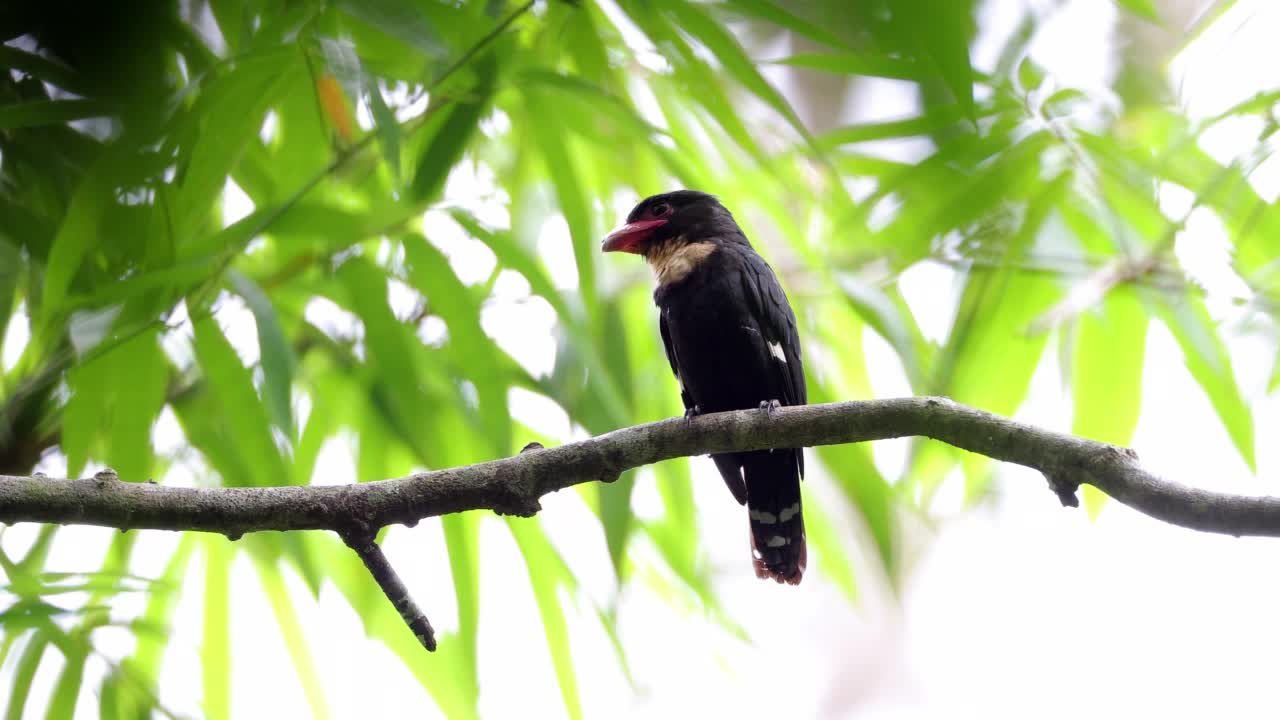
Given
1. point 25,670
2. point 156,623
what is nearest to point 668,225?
point 156,623

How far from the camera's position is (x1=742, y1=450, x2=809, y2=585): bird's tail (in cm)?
305

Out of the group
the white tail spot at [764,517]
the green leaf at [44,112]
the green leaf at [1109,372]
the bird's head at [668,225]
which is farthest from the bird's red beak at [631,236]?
the green leaf at [44,112]

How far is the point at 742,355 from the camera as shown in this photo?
9.61 feet

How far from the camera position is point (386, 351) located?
248 centimetres

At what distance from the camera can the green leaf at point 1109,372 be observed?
2896mm

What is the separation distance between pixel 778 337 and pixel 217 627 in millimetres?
1706

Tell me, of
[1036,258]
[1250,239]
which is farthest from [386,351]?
[1250,239]

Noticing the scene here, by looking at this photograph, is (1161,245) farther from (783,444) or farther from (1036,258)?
(783,444)

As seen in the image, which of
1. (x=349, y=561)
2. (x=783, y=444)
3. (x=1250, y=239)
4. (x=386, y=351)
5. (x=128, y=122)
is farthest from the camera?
(x=349, y=561)

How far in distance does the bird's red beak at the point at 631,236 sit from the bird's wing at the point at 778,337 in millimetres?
406

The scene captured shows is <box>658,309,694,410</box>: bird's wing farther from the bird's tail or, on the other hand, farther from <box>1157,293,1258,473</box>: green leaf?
<box>1157,293,1258,473</box>: green leaf

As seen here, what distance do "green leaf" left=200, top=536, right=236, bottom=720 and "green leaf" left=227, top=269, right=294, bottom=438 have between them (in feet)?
3.37

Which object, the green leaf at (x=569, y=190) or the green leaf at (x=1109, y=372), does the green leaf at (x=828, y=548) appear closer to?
the green leaf at (x=1109, y=372)

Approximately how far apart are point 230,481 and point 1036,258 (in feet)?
6.80
